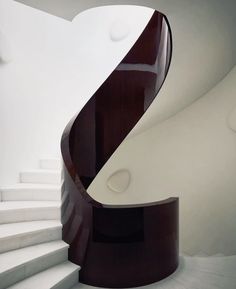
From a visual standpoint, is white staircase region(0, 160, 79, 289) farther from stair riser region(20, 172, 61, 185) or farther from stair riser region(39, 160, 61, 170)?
stair riser region(39, 160, 61, 170)

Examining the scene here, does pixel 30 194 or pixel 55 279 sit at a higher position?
pixel 30 194

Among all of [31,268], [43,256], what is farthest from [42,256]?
[31,268]

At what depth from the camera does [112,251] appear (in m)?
2.69

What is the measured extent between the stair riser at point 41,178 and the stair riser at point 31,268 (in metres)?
1.17

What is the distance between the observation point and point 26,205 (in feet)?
10.4

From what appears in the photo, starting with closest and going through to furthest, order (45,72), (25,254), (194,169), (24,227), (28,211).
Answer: (25,254) < (24,227) < (28,211) < (45,72) < (194,169)

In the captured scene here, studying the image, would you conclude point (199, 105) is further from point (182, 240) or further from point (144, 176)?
point (182, 240)

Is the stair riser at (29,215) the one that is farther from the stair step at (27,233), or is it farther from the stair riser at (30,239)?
the stair riser at (30,239)

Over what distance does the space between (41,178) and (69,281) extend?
160 centimetres

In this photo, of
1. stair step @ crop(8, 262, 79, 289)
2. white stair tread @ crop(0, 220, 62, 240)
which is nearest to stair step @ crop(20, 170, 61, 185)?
white stair tread @ crop(0, 220, 62, 240)

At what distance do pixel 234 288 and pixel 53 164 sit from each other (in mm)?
2782

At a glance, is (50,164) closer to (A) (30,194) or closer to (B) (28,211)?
(A) (30,194)

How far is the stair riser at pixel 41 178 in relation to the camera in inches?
149

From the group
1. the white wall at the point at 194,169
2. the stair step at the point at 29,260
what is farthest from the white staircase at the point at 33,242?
the white wall at the point at 194,169
